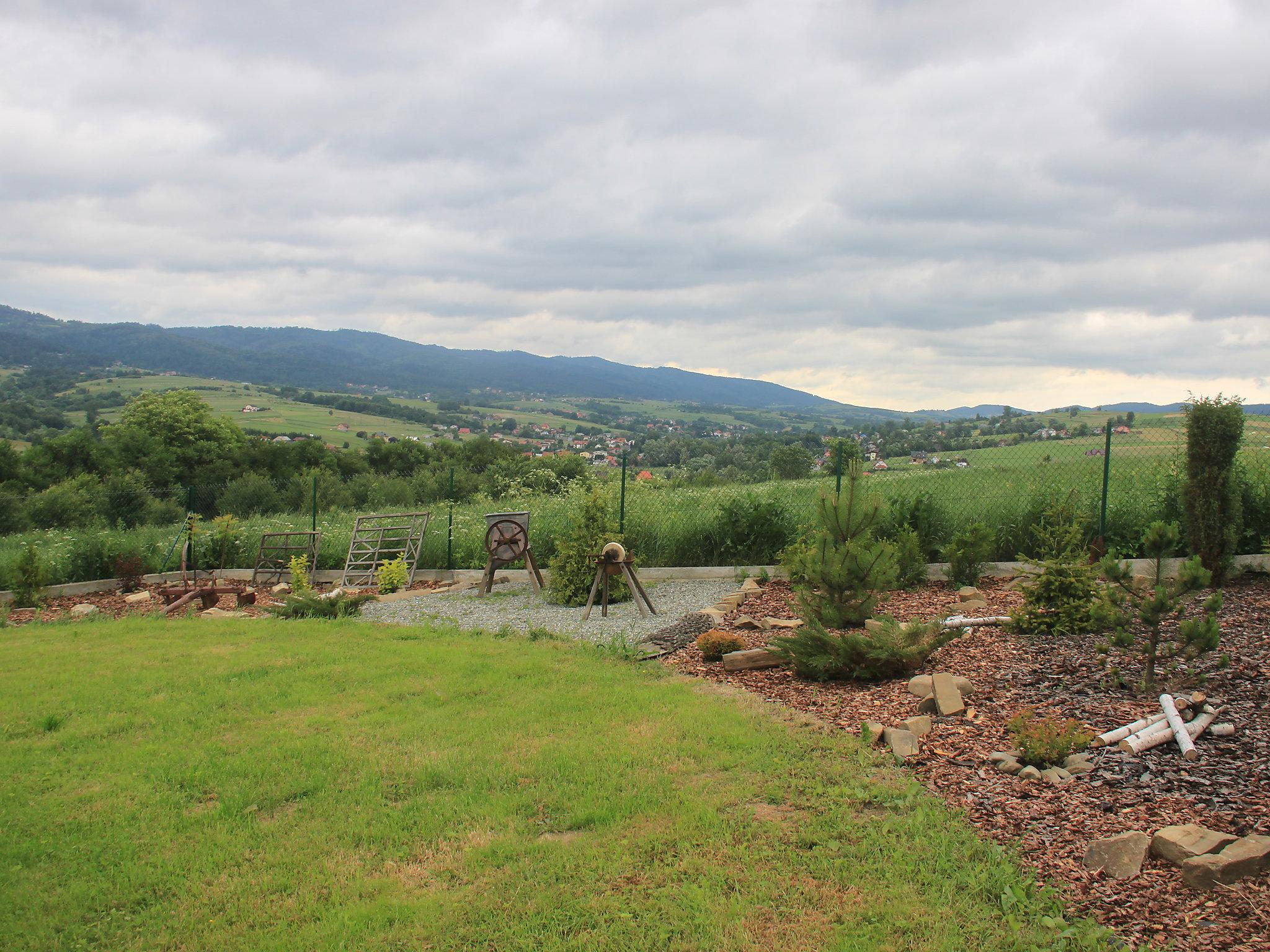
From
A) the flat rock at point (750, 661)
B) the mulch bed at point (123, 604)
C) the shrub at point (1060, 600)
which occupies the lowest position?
the mulch bed at point (123, 604)

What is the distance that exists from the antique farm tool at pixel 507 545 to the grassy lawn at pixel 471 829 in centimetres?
509

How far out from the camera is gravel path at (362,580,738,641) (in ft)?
27.7

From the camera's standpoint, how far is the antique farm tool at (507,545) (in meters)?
11.1

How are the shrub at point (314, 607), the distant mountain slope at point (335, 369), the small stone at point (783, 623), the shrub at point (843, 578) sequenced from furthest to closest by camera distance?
the distant mountain slope at point (335, 369) < the shrub at point (314, 607) < the small stone at point (783, 623) < the shrub at point (843, 578)

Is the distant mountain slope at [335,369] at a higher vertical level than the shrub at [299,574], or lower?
higher

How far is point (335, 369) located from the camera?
139 meters

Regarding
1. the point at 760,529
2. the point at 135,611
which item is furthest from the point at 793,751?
the point at 135,611

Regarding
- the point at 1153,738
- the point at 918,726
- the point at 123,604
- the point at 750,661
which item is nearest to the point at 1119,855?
the point at 1153,738

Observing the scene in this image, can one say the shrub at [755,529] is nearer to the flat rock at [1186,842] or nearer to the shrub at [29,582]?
the flat rock at [1186,842]

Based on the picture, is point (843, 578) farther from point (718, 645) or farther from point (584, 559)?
point (584, 559)

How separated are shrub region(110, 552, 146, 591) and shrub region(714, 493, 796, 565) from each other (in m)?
8.99

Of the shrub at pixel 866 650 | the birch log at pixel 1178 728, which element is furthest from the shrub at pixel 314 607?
the birch log at pixel 1178 728

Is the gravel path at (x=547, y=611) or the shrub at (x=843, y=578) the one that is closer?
the shrub at (x=843, y=578)

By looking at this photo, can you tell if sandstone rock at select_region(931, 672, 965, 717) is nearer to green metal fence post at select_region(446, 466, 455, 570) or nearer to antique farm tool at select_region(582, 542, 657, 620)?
antique farm tool at select_region(582, 542, 657, 620)
